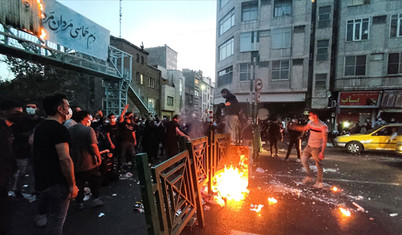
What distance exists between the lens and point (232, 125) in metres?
6.65

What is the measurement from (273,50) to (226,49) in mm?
6349

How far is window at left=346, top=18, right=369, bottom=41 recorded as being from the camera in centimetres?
1886

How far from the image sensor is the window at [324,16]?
19891 mm

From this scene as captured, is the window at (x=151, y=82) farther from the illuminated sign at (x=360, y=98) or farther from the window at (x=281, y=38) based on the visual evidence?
the illuminated sign at (x=360, y=98)

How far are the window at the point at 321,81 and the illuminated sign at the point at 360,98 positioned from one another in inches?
77.7

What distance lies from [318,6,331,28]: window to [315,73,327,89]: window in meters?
5.33

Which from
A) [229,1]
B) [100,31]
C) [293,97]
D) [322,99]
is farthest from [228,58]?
[100,31]

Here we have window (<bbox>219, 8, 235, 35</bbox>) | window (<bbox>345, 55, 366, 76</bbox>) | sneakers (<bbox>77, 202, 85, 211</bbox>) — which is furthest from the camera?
window (<bbox>219, 8, 235, 35</bbox>)

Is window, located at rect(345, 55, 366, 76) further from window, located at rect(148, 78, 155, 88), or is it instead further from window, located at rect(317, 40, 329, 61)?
window, located at rect(148, 78, 155, 88)

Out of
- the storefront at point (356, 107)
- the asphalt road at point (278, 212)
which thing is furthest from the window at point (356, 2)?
the asphalt road at point (278, 212)

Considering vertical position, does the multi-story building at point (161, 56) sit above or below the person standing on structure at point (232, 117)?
above

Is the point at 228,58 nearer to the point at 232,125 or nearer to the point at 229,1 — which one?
the point at 229,1

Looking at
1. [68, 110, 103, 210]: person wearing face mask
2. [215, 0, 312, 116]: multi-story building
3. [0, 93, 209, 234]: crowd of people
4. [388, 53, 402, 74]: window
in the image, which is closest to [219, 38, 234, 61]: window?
[215, 0, 312, 116]: multi-story building

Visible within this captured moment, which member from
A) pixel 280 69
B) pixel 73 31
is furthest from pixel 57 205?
pixel 280 69
